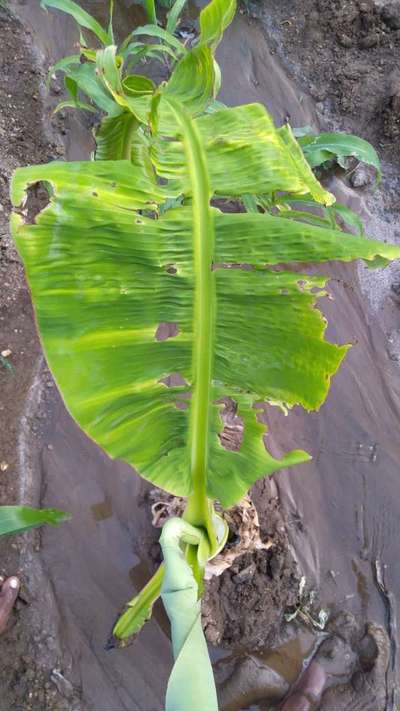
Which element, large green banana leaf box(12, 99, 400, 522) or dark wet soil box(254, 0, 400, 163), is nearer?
large green banana leaf box(12, 99, 400, 522)

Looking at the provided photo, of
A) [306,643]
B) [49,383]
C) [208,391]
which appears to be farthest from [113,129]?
[306,643]

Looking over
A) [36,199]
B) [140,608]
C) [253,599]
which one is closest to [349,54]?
[36,199]

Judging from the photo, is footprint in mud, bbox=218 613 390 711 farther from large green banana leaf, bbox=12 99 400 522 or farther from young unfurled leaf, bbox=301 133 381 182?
young unfurled leaf, bbox=301 133 381 182

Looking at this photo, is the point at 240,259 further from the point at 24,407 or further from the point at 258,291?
the point at 24,407

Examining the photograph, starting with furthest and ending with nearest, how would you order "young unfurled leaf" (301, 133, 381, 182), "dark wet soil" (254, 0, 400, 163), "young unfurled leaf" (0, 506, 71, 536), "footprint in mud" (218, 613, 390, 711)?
"dark wet soil" (254, 0, 400, 163) → "young unfurled leaf" (301, 133, 381, 182) → "footprint in mud" (218, 613, 390, 711) → "young unfurled leaf" (0, 506, 71, 536)

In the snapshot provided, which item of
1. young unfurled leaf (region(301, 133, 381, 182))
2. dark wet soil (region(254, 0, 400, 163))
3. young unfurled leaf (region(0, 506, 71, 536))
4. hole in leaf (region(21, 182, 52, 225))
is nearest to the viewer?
young unfurled leaf (region(0, 506, 71, 536))

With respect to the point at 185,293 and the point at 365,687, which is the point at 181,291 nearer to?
the point at 185,293

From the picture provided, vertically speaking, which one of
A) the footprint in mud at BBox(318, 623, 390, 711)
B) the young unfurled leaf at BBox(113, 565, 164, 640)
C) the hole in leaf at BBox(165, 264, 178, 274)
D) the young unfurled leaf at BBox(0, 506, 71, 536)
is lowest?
the footprint in mud at BBox(318, 623, 390, 711)

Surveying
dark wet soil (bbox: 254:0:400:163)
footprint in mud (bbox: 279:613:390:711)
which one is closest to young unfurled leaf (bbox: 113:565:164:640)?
footprint in mud (bbox: 279:613:390:711)
